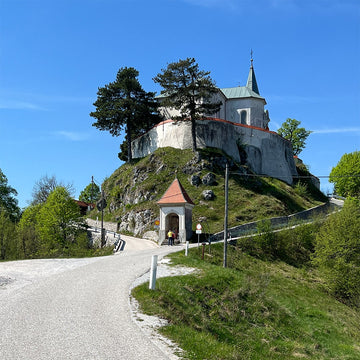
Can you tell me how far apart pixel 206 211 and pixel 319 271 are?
51.0 ft

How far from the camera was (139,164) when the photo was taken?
61.2 metres

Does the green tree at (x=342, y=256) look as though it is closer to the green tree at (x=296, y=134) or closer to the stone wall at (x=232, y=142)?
the stone wall at (x=232, y=142)

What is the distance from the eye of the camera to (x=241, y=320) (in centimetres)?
1533

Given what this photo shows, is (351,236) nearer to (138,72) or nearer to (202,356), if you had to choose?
(202,356)

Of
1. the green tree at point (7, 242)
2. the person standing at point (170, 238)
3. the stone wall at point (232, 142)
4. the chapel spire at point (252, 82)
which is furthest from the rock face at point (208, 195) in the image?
the chapel spire at point (252, 82)

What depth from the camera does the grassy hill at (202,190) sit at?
48219 mm

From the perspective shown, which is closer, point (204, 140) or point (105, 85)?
point (204, 140)

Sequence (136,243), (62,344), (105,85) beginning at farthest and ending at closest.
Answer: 1. (105,85)
2. (136,243)
3. (62,344)

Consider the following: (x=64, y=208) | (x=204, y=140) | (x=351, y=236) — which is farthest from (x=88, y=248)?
(x=351, y=236)

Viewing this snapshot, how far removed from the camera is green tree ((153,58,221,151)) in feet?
185

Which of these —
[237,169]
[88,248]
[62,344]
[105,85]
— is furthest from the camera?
[105,85]

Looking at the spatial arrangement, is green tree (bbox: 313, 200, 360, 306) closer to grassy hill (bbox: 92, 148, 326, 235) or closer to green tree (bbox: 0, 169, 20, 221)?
grassy hill (bbox: 92, 148, 326, 235)

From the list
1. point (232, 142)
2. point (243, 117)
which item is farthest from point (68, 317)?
point (243, 117)

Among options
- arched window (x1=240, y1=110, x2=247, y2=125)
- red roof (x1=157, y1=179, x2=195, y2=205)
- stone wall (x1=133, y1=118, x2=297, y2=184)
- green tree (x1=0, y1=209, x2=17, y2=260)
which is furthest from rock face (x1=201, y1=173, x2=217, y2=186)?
green tree (x1=0, y1=209, x2=17, y2=260)
